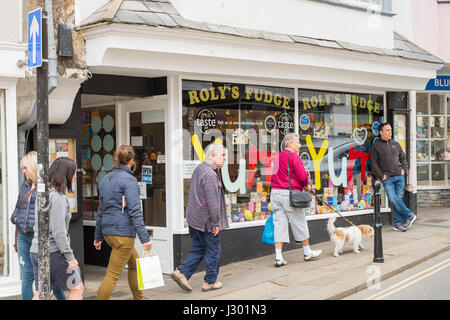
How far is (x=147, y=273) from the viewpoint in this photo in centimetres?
617

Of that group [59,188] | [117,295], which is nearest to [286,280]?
[117,295]

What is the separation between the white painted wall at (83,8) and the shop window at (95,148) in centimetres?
203

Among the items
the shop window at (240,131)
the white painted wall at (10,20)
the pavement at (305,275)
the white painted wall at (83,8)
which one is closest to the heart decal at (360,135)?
the shop window at (240,131)

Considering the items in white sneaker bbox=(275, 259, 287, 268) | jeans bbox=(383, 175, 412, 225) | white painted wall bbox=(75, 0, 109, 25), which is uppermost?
white painted wall bbox=(75, 0, 109, 25)

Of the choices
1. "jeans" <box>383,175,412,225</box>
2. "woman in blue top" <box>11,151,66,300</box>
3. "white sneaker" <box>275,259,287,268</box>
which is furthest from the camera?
"jeans" <box>383,175,412,225</box>

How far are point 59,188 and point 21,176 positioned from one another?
1893 mm

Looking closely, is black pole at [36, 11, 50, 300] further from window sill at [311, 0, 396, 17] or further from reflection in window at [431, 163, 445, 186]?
reflection in window at [431, 163, 445, 186]

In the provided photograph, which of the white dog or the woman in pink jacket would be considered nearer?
the woman in pink jacket

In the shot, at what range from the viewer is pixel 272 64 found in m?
9.06

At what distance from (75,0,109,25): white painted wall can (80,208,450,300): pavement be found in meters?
3.45

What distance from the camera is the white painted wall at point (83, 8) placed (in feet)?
24.6

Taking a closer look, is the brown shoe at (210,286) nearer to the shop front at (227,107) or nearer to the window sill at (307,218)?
the shop front at (227,107)

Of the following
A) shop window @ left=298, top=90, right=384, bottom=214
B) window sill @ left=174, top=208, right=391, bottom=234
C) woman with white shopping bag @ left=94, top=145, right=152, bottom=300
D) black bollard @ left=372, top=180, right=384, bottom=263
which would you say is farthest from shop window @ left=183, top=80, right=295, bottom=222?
woman with white shopping bag @ left=94, top=145, right=152, bottom=300

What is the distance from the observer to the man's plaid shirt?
278 inches
